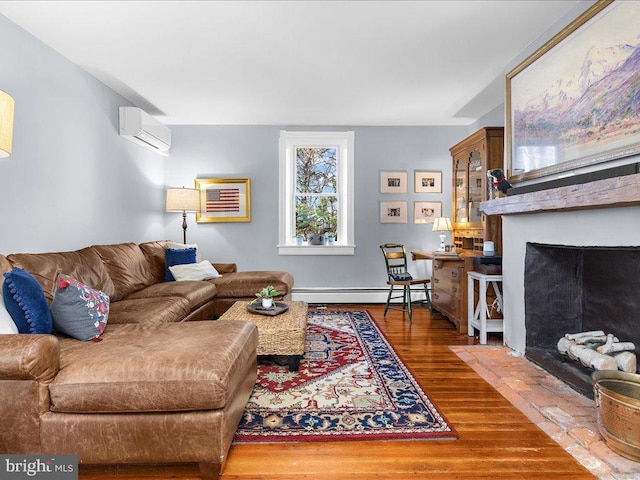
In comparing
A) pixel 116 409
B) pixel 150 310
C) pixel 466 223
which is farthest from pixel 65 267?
pixel 466 223

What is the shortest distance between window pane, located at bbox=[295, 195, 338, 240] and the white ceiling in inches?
52.7

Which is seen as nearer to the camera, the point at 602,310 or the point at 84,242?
the point at 602,310

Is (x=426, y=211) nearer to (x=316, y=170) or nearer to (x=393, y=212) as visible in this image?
(x=393, y=212)

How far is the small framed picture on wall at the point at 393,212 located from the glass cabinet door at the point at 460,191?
2.40 feet

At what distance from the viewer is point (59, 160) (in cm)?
309

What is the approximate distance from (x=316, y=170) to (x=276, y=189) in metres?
0.67

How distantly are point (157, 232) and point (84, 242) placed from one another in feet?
5.16

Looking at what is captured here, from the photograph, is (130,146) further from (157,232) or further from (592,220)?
(592,220)

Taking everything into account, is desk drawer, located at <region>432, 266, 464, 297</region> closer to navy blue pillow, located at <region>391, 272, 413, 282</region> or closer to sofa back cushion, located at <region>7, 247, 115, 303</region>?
navy blue pillow, located at <region>391, 272, 413, 282</region>

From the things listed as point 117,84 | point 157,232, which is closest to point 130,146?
point 117,84

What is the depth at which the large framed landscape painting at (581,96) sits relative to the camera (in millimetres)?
1992

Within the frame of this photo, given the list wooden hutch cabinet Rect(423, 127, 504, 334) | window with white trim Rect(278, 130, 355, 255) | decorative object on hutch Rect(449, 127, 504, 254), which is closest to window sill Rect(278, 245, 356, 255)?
window with white trim Rect(278, 130, 355, 255)

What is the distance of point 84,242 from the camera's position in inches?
136

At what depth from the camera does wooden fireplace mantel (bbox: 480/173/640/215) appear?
5.81 ft
